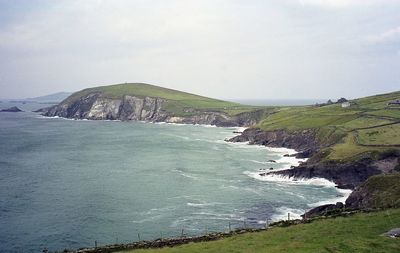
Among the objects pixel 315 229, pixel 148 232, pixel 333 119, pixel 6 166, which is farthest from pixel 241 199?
pixel 333 119

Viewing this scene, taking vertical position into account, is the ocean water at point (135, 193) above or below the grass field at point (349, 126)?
below

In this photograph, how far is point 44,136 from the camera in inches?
7485

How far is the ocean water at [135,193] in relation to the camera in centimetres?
6612

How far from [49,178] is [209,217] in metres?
47.8

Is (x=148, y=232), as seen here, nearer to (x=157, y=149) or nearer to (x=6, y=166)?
(x=6, y=166)

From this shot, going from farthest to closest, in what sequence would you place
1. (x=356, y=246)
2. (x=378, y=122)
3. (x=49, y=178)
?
(x=378, y=122) → (x=49, y=178) → (x=356, y=246)

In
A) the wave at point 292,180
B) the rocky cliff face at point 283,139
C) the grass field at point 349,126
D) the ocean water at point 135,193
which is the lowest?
the ocean water at point 135,193

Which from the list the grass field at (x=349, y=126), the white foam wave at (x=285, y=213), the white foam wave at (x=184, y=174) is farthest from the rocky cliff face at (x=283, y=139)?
the white foam wave at (x=285, y=213)

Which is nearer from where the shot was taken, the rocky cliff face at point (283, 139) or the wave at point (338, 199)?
the wave at point (338, 199)

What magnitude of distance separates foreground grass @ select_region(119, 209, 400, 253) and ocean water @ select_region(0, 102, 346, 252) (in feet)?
51.4

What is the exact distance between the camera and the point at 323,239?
45594mm

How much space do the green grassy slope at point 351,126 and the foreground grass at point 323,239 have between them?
2208 inches

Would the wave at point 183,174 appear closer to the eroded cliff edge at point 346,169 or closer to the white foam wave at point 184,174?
the white foam wave at point 184,174

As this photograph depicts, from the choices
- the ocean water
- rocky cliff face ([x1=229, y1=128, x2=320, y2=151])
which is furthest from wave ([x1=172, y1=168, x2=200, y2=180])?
rocky cliff face ([x1=229, y1=128, x2=320, y2=151])
